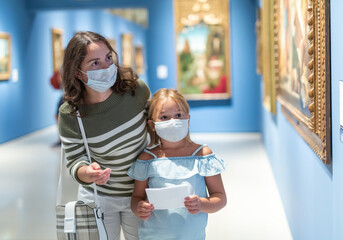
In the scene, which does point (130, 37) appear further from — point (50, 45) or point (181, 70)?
point (181, 70)

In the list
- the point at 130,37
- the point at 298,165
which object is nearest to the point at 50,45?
the point at 130,37

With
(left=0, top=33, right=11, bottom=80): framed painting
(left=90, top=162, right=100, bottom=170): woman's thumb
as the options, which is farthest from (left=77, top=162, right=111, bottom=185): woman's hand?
(left=0, top=33, right=11, bottom=80): framed painting

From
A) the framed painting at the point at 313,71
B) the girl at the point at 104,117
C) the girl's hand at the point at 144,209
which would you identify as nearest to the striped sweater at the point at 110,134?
the girl at the point at 104,117

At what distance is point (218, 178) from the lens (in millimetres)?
2561

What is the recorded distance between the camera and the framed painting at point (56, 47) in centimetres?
1566

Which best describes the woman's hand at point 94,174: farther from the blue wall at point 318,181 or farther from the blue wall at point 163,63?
the blue wall at point 163,63

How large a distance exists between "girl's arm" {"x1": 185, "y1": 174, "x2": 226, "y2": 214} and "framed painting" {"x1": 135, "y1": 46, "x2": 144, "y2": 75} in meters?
23.9

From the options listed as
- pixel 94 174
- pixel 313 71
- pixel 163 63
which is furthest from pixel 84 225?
pixel 163 63

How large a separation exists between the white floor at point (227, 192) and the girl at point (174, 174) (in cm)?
241

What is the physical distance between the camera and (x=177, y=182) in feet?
8.29

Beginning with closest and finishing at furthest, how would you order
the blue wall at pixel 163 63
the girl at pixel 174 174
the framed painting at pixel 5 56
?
the girl at pixel 174 174
the framed painting at pixel 5 56
the blue wall at pixel 163 63

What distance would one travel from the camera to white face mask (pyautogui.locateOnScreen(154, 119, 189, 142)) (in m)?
2.55

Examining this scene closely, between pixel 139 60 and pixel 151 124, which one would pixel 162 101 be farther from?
pixel 139 60

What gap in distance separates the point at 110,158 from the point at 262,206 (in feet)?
11.8
